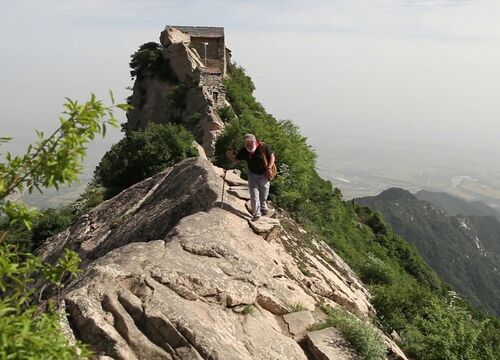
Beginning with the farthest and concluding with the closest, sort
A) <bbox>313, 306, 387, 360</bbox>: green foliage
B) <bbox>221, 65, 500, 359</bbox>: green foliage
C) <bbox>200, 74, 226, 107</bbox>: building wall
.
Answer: <bbox>200, 74, 226, 107</bbox>: building wall → <bbox>221, 65, 500, 359</bbox>: green foliage → <bbox>313, 306, 387, 360</bbox>: green foliage

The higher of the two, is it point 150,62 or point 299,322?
point 150,62

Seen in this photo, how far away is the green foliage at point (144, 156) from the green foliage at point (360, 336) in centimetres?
1452

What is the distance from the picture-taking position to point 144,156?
23.7 metres

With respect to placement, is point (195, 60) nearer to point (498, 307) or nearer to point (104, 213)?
point (104, 213)

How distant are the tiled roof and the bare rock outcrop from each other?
35.4 meters

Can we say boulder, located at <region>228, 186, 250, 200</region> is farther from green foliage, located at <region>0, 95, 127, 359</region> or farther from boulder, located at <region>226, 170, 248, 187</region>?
green foliage, located at <region>0, 95, 127, 359</region>

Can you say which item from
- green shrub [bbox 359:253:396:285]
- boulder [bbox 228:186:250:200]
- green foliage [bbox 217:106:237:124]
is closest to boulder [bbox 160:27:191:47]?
green foliage [bbox 217:106:237:124]

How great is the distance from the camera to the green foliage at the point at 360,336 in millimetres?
9344

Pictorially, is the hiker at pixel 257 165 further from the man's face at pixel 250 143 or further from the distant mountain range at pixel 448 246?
the distant mountain range at pixel 448 246

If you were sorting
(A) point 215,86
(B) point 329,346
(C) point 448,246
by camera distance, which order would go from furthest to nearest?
(C) point 448,246 → (A) point 215,86 → (B) point 329,346

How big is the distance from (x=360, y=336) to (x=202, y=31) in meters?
45.5

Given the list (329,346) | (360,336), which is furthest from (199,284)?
(360,336)

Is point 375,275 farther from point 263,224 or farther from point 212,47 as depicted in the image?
point 212,47

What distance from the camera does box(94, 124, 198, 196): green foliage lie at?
23.5 m
